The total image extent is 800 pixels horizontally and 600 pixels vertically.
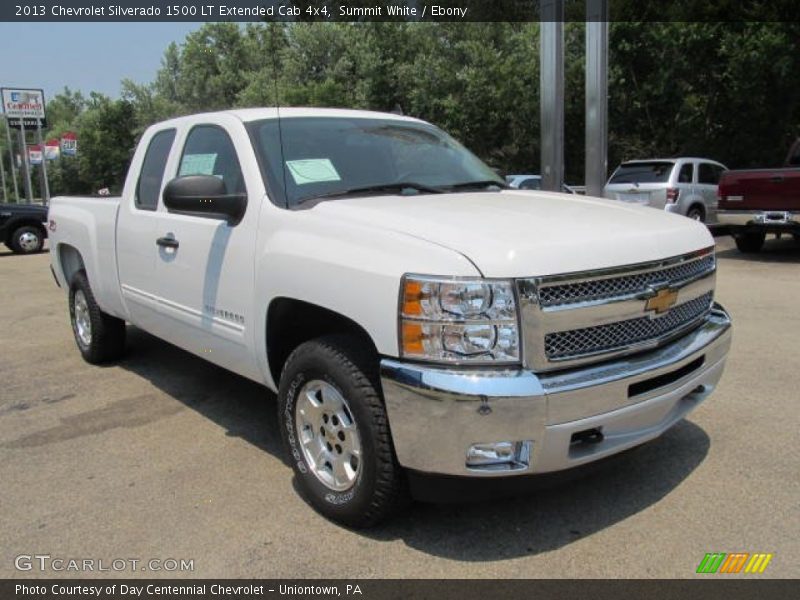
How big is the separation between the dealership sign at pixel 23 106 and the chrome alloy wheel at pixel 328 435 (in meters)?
32.5

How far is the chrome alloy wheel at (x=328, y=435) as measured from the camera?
317cm

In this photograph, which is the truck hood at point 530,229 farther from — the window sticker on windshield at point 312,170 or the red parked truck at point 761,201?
the red parked truck at point 761,201

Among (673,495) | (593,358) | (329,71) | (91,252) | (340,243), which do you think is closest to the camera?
(593,358)

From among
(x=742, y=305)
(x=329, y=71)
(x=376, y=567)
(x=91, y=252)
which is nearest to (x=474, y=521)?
(x=376, y=567)

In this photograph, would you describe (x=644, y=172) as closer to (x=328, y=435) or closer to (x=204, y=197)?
(x=204, y=197)

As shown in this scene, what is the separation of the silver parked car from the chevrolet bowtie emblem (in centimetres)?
1195

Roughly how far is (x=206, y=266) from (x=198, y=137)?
0.95 m

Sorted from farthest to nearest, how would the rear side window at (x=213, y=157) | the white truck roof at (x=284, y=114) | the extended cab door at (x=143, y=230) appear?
the extended cab door at (x=143, y=230) → the white truck roof at (x=284, y=114) → the rear side window at (x=213, y=157)

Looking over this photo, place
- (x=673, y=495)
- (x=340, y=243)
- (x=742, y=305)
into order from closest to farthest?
(x=340, y=243) → (x=673, y=495) → (x=742, y=305)

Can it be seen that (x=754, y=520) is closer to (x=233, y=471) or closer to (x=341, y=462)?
(x=341, y=462)

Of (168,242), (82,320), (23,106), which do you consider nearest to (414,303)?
(168,242)

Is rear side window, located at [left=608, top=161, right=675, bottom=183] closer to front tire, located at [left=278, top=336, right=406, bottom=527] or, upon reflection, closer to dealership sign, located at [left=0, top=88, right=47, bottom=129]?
front tire, located at [left=278, top=336, right=406, bottom=527]

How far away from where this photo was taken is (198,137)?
4.47 metres

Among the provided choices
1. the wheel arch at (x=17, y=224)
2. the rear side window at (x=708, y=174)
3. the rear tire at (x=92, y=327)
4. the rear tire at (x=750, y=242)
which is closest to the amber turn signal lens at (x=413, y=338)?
the rear tire at (x=92, y=327)
